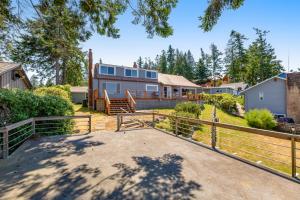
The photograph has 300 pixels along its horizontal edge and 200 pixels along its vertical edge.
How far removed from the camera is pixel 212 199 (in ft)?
10.9

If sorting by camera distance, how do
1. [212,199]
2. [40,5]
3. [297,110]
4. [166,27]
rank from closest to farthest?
[212,199]
[166,27]
[40,5]
[297,110]

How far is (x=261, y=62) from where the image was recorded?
39.4 metres

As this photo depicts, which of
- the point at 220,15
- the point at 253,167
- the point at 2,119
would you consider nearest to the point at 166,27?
the point at 220,15

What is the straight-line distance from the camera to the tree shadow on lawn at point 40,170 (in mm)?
3633

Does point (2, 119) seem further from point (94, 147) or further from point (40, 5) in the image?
point (40, 5)

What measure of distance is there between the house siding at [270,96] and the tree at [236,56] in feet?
83.7

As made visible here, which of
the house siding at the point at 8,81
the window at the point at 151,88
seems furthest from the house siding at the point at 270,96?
the house siding at the point at 8,81

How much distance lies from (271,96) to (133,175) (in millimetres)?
25906

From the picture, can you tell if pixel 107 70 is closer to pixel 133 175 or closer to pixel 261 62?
pixel 133 175

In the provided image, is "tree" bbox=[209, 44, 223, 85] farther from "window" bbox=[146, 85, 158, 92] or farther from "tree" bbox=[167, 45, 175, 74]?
"window" bbox=[146, 85, 158, 92]

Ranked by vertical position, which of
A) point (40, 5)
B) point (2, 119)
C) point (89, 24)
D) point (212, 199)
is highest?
point (40, 5)

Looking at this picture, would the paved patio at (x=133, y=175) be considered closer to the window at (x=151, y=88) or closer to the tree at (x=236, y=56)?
the window at (x=151, y=88)

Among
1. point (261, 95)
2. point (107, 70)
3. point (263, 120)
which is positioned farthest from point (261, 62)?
point (107, 70)

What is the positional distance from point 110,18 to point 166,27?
83.6 inches
